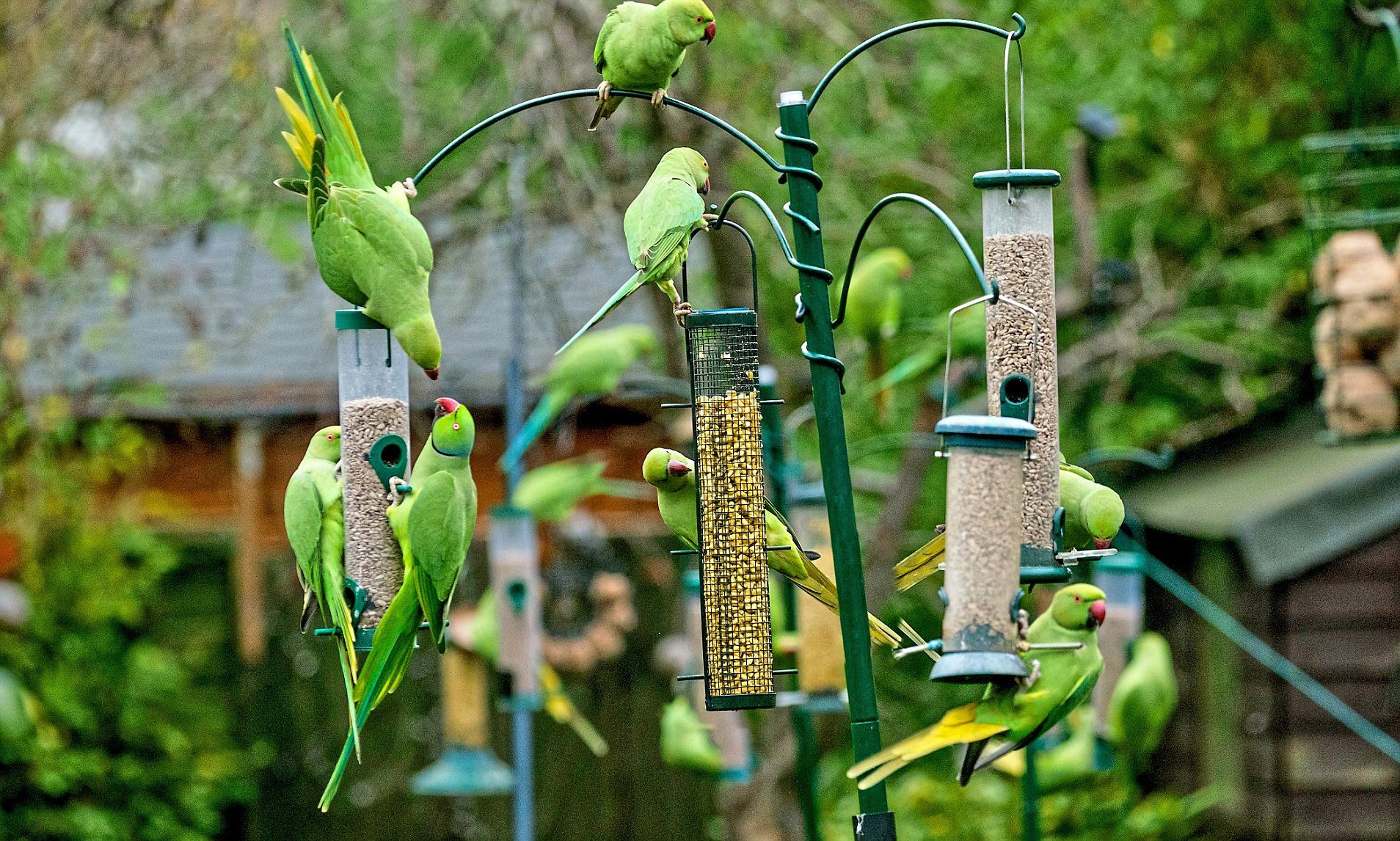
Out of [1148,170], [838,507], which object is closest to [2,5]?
[838,507]

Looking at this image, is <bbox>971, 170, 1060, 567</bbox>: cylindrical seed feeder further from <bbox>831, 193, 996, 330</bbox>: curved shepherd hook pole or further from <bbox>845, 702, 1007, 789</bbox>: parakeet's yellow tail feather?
<bbox>845, 702, 1007, 789</bbox>: parakeet's yellow tail feather

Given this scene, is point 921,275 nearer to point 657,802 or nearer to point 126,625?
point 657,802

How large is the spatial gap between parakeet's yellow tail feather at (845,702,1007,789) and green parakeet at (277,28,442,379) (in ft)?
3.36

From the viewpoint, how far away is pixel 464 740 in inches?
248

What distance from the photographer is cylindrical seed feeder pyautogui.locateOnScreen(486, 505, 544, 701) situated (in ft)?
18.9

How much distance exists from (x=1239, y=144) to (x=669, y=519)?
657cm

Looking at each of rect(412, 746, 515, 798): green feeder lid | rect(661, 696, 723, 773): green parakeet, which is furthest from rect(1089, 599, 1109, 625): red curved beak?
rect(412, 746, 515, 798): green feeder lid

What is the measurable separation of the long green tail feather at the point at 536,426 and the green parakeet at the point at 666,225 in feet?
9.69

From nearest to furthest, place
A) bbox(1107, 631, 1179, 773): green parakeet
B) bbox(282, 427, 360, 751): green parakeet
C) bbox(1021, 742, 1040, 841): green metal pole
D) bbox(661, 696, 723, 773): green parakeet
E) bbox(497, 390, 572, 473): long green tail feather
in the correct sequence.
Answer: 1. bbox(282, 427, 360, 751): green parakeet
2. bbox(1021, 742, 1040, 841): green metal pole
3. bbox(1107, 631, 1179, 773): green parakeet
4. bbox(661, 696, 723, 773): green parakeet
5. bbox(497, 390, 572, 473): long green tail feather

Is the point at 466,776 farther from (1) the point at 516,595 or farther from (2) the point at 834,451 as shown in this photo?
(2) the point at 834,451

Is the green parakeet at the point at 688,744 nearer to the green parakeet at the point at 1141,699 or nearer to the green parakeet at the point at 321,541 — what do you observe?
the green parakeet at the point at 1141,699

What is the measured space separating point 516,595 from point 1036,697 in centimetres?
333

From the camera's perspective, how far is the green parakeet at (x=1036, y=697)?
2566 mm

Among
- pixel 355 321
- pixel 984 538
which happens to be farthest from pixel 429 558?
pixel 984 538
